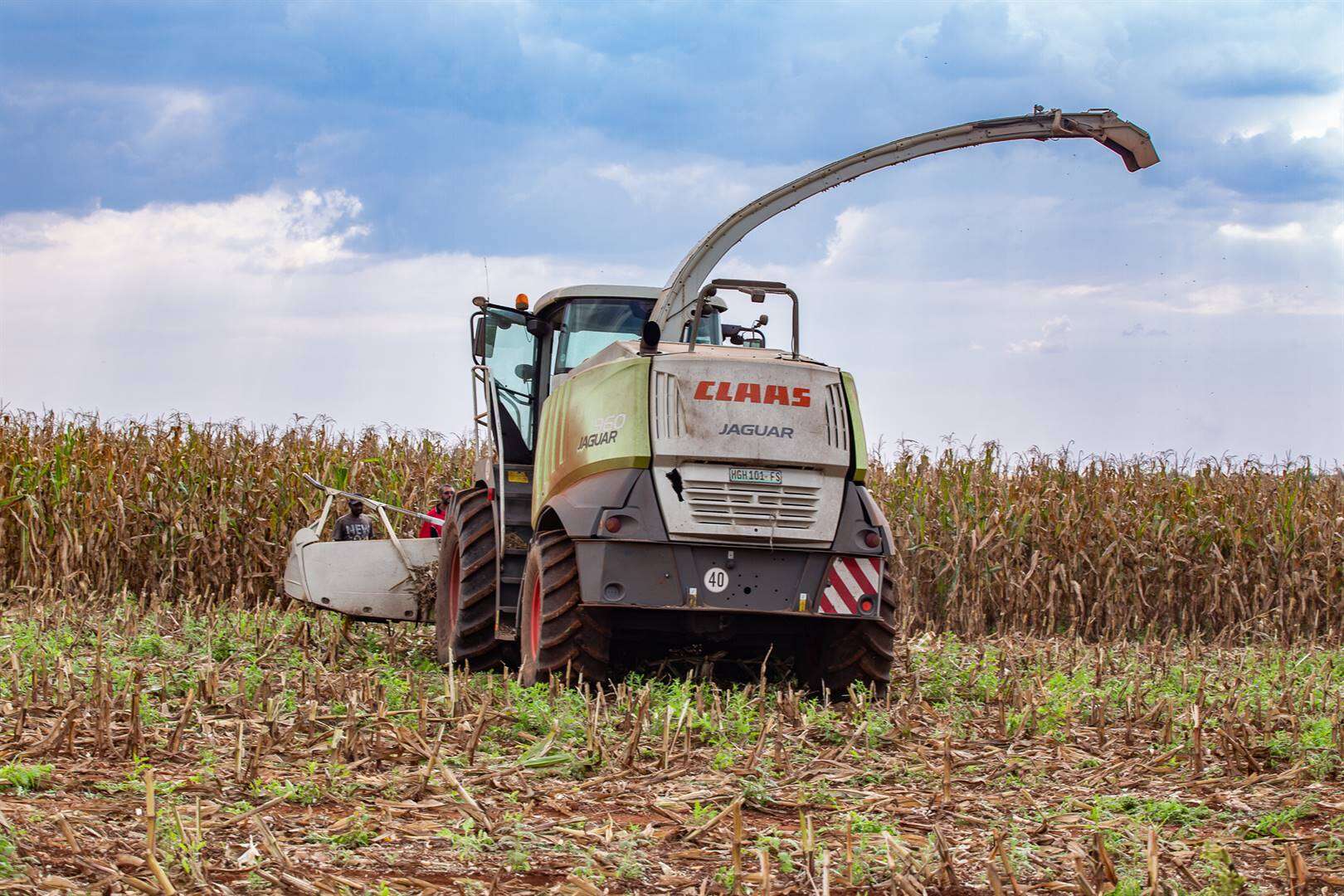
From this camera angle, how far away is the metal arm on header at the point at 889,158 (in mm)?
8695

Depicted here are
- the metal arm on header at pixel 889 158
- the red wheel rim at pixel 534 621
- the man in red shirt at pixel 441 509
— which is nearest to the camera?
the red wheel rim at pixel 534 621

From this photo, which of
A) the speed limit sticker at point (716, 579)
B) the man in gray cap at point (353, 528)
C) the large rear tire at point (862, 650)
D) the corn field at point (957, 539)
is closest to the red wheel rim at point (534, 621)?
the speed limit sticker at point (716, 579)

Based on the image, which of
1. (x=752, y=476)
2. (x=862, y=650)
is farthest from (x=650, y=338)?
(x=862, y=650)

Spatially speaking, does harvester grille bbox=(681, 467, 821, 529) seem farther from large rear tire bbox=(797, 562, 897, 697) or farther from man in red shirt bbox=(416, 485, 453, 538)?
man in red shirt bbox=(416, 485, 453, 538)

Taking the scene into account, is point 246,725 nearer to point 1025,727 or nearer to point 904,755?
point 904,755

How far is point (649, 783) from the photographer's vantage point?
224 inches

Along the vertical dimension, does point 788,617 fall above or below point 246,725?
above

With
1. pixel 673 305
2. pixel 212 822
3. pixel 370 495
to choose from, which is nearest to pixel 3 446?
pixel 370 495

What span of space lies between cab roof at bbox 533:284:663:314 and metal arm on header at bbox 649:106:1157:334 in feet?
0.69

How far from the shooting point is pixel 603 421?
770cm

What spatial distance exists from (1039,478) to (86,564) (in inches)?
358

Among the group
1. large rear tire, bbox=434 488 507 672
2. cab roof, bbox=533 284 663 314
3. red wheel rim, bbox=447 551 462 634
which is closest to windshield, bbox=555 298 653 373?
cab roof, bbox=533 284 663 314

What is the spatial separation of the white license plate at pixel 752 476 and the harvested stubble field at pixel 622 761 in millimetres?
1096

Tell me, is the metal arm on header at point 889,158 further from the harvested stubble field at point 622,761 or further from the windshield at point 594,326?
the harvested stubble field at point 622,761
